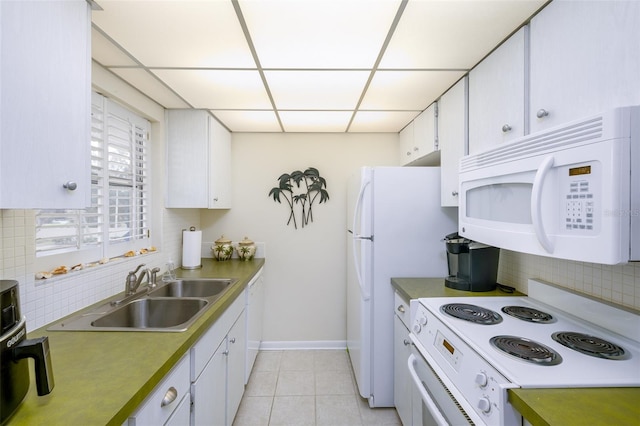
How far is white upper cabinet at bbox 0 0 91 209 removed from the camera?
2.73 feet

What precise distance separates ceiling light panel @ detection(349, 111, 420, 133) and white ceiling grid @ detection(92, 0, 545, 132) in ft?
0.55

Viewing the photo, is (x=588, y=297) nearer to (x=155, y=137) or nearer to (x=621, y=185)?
(x=621, y=185)

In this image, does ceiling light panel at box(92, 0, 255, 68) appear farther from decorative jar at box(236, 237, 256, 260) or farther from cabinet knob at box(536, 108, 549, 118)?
decorative jar at box(236, 237, 256, 260)

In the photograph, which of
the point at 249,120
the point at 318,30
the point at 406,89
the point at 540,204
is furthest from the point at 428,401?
the point at 249,120

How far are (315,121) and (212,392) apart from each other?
2.11m

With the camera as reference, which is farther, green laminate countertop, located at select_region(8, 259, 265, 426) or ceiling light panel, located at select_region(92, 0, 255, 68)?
ceiling light panel, located at select_region(92, 0, 255, 68)

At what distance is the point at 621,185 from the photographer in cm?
78

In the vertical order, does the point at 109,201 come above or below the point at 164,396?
above

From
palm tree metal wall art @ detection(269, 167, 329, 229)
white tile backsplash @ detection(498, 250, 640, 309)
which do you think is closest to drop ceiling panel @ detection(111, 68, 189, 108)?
palm tree metal wall art @ detection(269, 167, 329, 229)

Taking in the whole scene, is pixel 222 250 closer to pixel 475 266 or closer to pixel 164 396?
pixel 164 396

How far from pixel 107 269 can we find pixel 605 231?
2.19m

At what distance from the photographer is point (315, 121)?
8.74 ft

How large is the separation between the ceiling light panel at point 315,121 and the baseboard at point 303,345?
2114 millimetres

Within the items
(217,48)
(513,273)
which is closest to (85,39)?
(217,48)
